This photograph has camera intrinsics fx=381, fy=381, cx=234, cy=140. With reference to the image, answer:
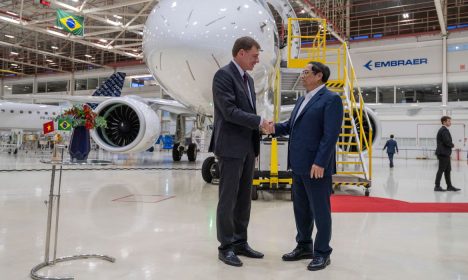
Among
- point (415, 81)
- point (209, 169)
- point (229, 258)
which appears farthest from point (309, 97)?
point (415, 81)

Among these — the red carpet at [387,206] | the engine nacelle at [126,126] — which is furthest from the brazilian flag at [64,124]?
the engine nacelle at [126,126]

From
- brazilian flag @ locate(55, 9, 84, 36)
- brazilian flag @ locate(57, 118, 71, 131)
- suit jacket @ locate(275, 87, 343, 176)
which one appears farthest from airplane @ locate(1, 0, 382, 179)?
brazilian flag @ locate(55, 9, 84, 36)

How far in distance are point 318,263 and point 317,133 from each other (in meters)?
0.83

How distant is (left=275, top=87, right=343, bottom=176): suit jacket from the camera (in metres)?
2.38

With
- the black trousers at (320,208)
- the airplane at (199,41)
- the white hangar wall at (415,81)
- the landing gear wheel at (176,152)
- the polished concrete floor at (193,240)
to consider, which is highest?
the white hangar wall at (415,81)

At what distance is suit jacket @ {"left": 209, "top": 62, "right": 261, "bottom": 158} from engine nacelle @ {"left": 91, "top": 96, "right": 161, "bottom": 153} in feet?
18.8

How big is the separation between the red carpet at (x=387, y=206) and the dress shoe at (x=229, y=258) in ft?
7.33

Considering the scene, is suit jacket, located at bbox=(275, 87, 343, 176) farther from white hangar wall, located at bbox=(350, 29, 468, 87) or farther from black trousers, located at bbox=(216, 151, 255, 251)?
white hangar wall, located at bbox=(350, 29, 468, 87)

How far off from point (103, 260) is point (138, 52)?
86.9ft

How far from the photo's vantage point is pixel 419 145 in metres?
20.8

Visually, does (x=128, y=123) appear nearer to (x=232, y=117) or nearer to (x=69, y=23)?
(x=232, y=117)

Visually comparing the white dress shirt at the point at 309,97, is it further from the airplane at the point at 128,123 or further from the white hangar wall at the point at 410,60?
the white hangar wall at the point at 410,60

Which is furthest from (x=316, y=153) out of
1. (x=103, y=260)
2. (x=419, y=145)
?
(x=419, y=145)

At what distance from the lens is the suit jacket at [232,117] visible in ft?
8.16
